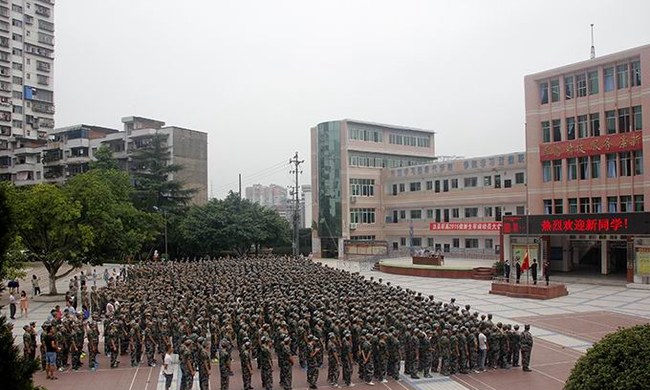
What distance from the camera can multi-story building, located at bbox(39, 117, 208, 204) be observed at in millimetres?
47562

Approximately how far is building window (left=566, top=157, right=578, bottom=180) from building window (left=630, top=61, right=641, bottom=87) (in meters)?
4.28

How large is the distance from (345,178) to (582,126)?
20.3 m

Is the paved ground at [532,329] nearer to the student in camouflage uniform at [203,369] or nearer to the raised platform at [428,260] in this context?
the student in camouflage uniform at [203,369]

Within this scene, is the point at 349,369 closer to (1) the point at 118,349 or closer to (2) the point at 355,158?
(1) the point at 118,349

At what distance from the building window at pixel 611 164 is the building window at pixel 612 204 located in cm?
107

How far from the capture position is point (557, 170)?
1086 inches

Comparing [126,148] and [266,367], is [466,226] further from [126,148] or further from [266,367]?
[126,148]

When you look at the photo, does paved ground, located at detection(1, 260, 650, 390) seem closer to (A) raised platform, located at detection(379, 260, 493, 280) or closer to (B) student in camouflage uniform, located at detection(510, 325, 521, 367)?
(B) student in camouflage uniform, located at detection(510, 325, 521, 367)

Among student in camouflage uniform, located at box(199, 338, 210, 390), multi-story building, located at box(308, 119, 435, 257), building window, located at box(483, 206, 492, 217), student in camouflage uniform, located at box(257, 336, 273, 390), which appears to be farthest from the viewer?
multi-story building, located at box(308, 119, 435, 257)

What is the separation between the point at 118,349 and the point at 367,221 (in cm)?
3374

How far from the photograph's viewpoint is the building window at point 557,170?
2742 centimetres

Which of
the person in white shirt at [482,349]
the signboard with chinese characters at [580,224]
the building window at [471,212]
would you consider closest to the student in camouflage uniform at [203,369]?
the person in white shirt at [482,349]

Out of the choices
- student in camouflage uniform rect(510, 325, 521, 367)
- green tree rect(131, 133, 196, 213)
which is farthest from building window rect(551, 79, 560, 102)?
green tree rect(131, 133, 196, 213)

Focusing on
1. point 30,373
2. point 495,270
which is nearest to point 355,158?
point 495,270
